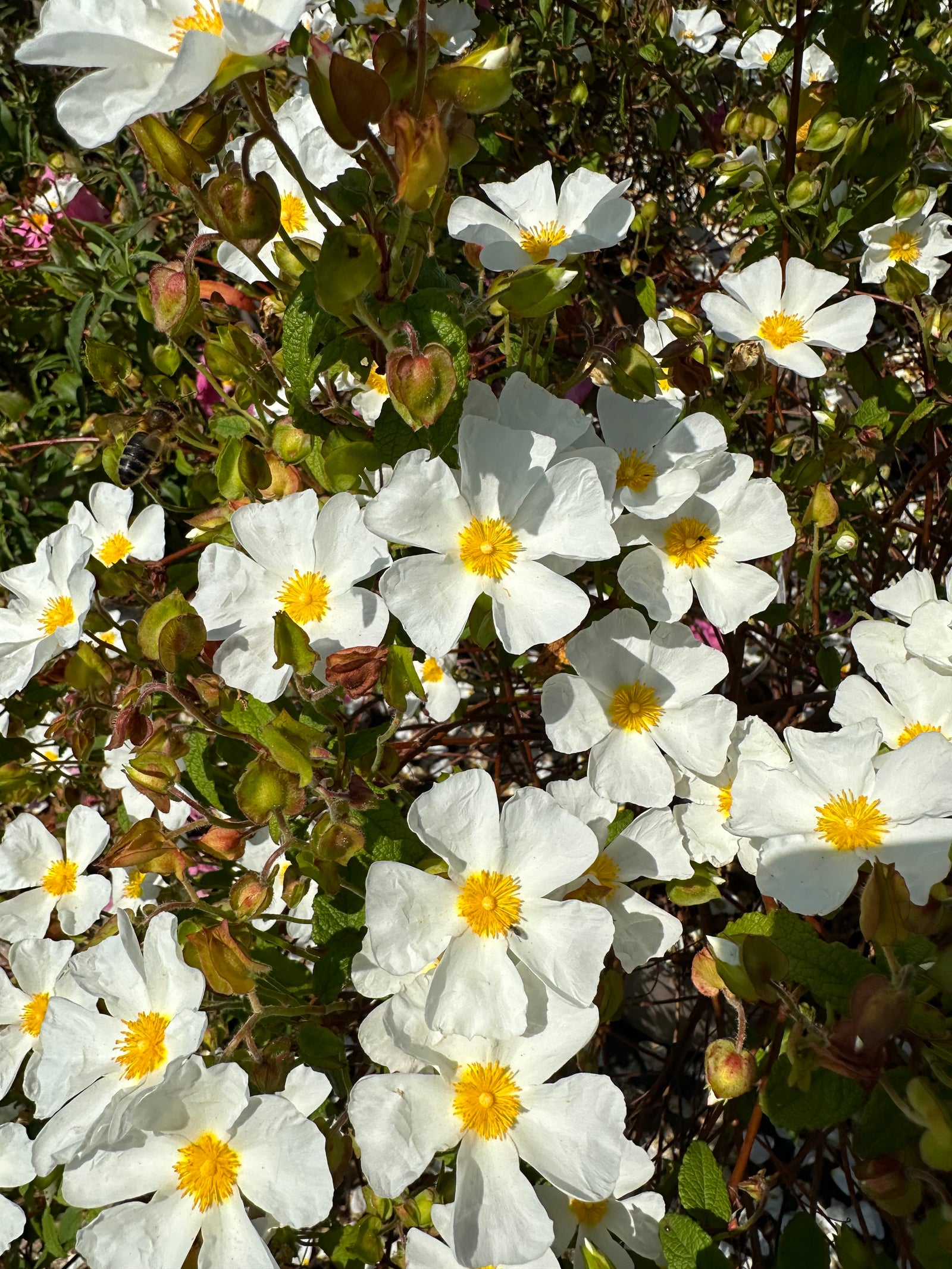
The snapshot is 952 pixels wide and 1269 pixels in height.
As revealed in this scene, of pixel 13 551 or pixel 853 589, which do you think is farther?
pixel 13 551

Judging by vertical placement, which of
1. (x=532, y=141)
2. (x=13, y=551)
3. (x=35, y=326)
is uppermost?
(x=532, y=141)

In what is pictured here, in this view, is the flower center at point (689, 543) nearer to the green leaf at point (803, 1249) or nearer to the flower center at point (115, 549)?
the green leaf at point (803, 1249)

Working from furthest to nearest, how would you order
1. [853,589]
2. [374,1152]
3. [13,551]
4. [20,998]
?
[13,551] → [853,589] → [20,998] → [374,1152]

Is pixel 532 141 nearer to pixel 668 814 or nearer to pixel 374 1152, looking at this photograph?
pixel 668 814

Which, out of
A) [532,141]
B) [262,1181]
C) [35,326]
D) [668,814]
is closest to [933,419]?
[668,814]

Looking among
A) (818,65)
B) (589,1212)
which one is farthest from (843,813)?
(818,65)

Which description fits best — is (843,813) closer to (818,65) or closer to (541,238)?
(541,238)

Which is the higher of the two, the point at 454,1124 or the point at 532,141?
the point at 532,141
